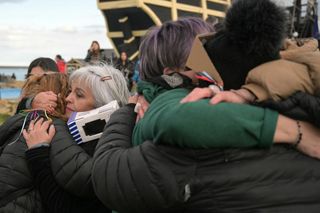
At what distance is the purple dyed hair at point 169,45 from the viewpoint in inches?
61.1

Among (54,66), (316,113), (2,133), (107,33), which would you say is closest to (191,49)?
(316,113)

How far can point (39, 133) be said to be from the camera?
203cm

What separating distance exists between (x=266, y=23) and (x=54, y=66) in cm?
323

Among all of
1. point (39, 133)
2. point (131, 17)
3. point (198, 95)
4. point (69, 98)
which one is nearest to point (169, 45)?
point (198, 95)

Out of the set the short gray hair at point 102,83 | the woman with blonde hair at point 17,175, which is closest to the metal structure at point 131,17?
the short gray hair at point 102,83

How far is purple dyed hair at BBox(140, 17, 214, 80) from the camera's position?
61.1 inches

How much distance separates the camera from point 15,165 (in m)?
2.03

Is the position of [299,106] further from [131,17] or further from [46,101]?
[131,17]

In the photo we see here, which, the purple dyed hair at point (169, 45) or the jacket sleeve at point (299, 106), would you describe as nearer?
the jacket sleeve at point (299, 106)

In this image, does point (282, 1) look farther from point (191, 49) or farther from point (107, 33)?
point (107, 33)

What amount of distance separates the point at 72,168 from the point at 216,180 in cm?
80

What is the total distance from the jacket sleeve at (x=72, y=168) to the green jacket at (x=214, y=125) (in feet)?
2.30

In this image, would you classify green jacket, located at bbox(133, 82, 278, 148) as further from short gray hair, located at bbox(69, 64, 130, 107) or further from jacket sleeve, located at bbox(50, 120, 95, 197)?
short gray hair, located at bbox(69, 64, 130, 107)

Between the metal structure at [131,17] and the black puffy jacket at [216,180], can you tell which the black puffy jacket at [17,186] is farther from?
the metal structure at [131,17]
